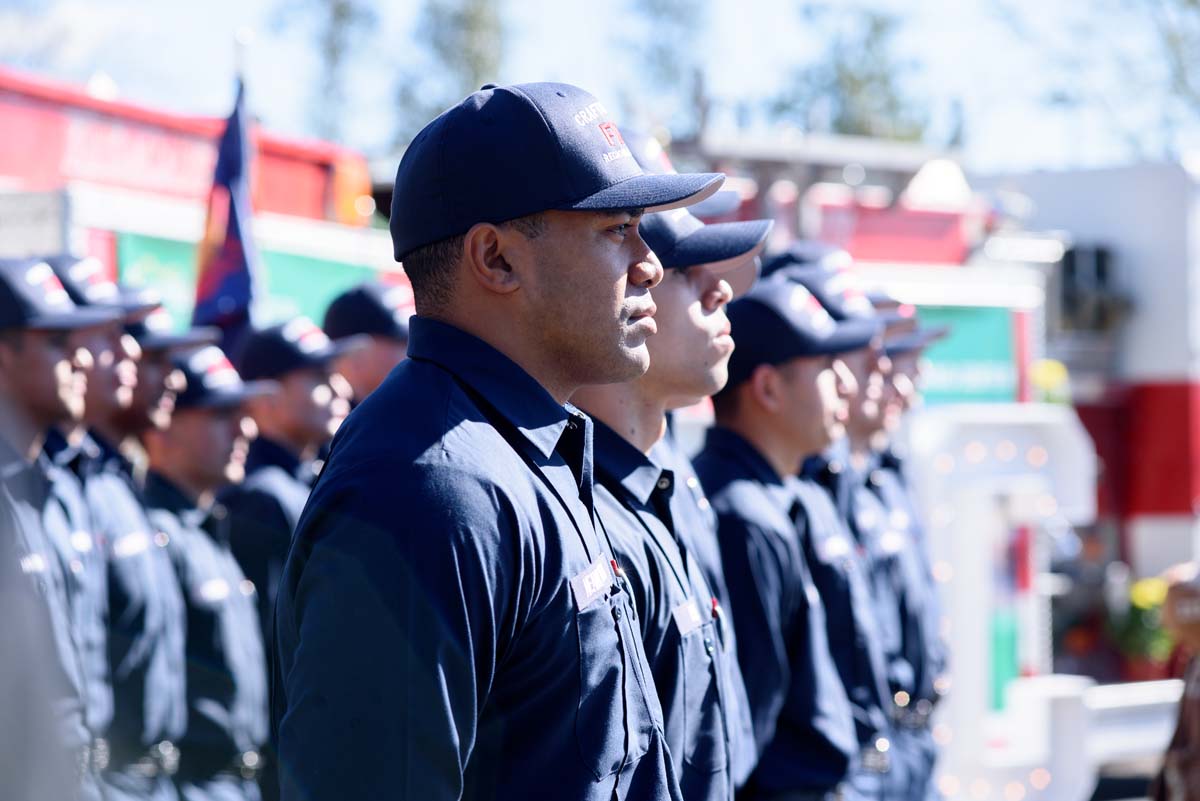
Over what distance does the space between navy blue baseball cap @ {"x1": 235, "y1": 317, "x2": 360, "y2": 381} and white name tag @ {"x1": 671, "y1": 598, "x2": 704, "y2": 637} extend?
3.12 meters

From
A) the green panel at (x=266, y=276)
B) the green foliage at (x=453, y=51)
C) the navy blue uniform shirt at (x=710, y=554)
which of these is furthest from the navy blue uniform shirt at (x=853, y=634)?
the green foliage at (x=453, y=51)

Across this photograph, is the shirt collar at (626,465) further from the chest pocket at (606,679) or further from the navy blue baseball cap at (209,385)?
the navy blue baseball cap at (209,385)

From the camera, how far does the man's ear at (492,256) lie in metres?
1.94

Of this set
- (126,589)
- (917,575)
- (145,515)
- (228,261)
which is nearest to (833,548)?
(917,575)

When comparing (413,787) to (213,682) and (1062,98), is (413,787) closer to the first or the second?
(213,682)

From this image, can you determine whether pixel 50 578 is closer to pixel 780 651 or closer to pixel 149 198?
pixel 780 651

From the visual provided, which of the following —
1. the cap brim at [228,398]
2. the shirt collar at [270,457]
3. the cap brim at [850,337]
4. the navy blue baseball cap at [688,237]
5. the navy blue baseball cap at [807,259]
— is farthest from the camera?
the shirt collar at [270,457]

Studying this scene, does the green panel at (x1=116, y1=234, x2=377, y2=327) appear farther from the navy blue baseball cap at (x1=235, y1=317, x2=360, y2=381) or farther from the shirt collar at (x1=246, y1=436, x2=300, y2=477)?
the shirt collar at (x1=246, y1=436, x2=300, y2=477)

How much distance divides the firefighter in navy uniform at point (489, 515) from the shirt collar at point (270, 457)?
3.37 meters

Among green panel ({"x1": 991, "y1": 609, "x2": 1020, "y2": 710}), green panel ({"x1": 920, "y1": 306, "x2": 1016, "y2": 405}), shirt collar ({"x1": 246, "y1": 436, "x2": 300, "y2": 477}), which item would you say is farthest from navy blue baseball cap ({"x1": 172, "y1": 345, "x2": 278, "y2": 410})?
green panel ({"x1": 920, "y1": 306, "x2": 1016, "y2": 405})

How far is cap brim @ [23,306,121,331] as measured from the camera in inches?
168

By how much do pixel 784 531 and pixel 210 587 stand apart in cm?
189

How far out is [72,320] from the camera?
14.1ft

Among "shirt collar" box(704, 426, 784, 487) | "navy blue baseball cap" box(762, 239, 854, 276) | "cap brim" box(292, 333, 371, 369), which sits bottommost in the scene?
"cap brim" box(292, 333, 371, 369)
